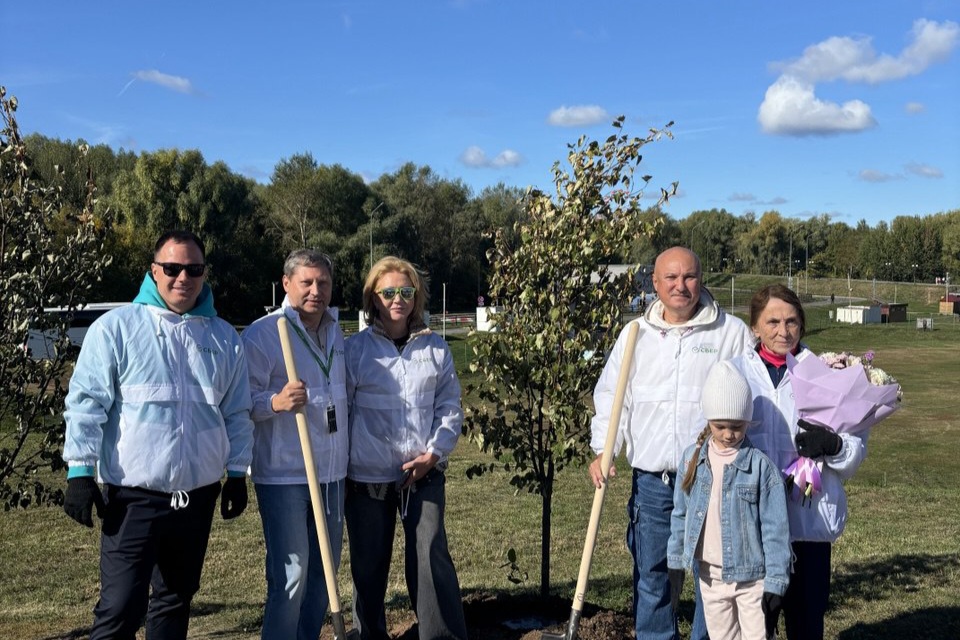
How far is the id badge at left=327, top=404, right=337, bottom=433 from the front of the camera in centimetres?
418

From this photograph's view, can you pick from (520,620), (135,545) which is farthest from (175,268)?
(520,620)

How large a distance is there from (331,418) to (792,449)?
2.27 meters

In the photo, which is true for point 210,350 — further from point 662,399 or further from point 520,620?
point 520,620

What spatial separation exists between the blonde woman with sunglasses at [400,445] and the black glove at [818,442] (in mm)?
1743

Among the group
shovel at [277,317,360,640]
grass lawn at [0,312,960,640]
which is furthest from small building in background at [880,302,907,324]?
shovel at [277,317,360,640]

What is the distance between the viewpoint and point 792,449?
4.02 metres

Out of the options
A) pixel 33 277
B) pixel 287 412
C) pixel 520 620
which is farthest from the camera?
pixel 520 620

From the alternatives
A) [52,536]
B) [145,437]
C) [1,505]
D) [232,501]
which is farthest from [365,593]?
[1,505]

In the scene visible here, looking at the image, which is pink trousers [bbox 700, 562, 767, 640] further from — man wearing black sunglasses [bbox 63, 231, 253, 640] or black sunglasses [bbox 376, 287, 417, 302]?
man wearing black sunglasses [bbox 63, 231, 253, 640]

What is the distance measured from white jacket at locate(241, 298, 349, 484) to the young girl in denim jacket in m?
1.74

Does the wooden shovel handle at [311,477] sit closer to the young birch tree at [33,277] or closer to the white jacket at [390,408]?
the white jacket at [390,408]

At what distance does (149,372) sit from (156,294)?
39 cm

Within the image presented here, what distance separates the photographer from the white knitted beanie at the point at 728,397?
Result: 378 cm

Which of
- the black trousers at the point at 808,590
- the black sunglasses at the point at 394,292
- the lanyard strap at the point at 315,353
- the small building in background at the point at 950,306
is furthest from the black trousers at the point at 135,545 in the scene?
the small building in background at the point at 950,306
